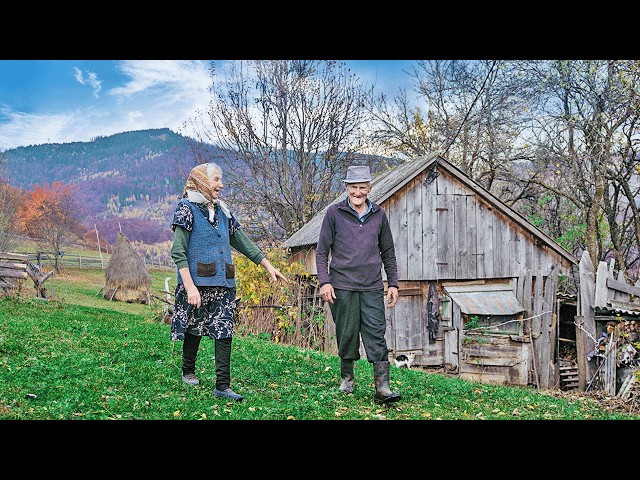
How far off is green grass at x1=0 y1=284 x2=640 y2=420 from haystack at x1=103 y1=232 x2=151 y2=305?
13678mm

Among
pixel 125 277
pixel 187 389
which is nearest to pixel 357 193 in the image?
pixel 187 389

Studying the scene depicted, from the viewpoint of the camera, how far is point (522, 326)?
10.8m

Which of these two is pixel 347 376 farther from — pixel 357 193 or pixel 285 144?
pixel 285 144

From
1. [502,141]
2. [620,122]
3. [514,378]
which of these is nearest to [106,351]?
[514,378]

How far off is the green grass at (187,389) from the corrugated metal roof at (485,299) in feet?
12.5

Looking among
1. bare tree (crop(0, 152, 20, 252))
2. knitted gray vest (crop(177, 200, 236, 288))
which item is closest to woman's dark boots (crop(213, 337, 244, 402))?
knitted gray vest (crop(177, 200, 236, 288))

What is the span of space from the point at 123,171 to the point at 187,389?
18043 millimetres

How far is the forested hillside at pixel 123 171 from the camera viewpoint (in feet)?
60.7

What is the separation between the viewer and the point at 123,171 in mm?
20766

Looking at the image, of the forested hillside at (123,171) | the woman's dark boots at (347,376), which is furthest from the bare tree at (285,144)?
the woman's dark boots at (347,376)

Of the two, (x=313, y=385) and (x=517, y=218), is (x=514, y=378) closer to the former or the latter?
(x=517, y=218)

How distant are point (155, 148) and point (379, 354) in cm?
1695

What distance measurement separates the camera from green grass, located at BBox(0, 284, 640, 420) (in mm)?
3486

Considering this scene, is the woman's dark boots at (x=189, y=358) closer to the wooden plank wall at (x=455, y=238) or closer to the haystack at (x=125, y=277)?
the wooden plank wall at (x=455, y=238)
